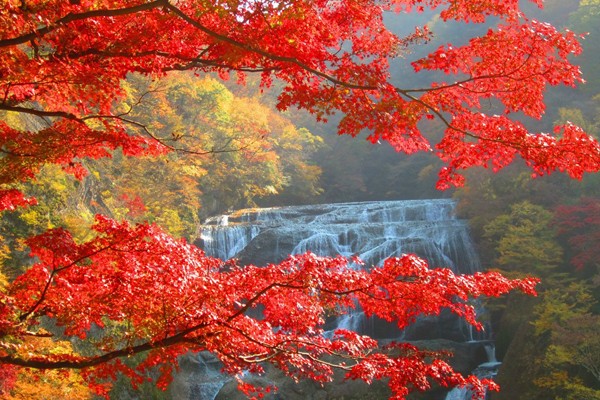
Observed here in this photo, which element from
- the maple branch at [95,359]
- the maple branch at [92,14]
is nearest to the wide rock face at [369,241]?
the maple branch at [95,359]

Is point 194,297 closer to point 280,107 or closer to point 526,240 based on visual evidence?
point 280,107

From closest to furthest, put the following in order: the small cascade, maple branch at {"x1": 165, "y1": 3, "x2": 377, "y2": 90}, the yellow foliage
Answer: maple branch at {"x1": 165, "y1": 3, "x2": 377, "y2": 90}
the yellow foliage
the small cascade

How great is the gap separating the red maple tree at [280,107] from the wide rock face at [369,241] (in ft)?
30.0

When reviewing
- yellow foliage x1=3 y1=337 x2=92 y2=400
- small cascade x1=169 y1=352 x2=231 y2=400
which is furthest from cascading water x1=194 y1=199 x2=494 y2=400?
yellow foliage x1=3 y1=337 x2=92 y2=400

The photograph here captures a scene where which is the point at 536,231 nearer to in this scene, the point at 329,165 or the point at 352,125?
the point at 352,125

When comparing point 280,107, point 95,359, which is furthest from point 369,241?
point 95,359

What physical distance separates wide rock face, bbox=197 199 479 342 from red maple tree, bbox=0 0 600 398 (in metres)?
9.13

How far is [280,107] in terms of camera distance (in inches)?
162

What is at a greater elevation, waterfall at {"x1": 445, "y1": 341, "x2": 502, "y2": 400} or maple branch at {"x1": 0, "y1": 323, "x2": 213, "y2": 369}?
maple branch at {"x1": 0, "y1": 323, "x2": 213, "y2": 369}

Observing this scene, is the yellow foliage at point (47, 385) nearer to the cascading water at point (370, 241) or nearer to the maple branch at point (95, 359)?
the maple branch at point (95, 359)

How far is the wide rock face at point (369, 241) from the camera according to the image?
13.3 m

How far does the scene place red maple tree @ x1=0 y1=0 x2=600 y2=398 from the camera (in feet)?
11.9

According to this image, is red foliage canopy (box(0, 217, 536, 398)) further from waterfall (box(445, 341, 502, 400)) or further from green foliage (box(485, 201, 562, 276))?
green foliage (box(485, 201, 562, 276))

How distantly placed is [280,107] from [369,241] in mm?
12093
